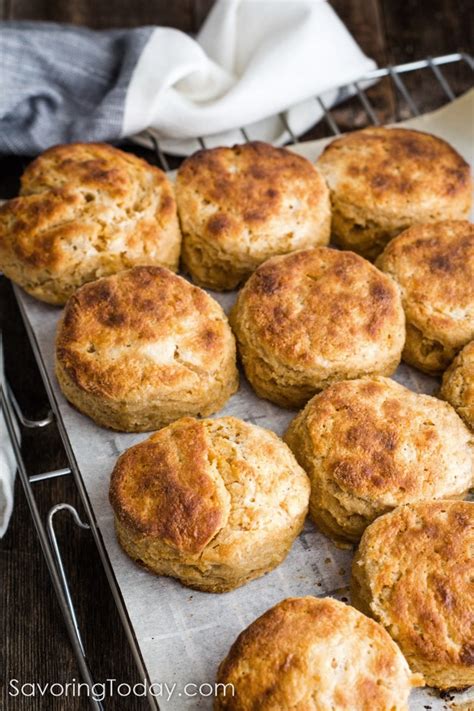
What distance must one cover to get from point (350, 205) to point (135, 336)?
107 cm

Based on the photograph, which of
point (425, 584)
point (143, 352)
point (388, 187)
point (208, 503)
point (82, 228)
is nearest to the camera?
point (425, 584)

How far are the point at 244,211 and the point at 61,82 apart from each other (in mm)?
1518

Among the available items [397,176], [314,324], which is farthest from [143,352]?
[397,176]

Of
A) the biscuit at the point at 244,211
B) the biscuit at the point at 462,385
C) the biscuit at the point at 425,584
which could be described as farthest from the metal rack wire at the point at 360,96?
the biscuit at the point at 425,584

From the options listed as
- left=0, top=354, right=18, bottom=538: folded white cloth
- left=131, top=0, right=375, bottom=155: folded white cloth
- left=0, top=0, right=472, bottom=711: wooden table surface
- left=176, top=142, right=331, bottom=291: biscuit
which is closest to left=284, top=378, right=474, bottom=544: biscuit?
left=176, top=142, right=331, bottom=291: biscuit

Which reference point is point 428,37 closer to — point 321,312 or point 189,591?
point 321,312

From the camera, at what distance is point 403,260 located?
133 inches

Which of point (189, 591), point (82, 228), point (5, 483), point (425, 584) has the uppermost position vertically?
point (82, 228)

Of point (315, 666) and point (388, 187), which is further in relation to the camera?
point (388, 187)

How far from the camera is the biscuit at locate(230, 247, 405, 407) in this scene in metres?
3.09

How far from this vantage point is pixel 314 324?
3.12 m

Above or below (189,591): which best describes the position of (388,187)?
above

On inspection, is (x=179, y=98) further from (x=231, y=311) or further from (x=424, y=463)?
(x=424, y=463)

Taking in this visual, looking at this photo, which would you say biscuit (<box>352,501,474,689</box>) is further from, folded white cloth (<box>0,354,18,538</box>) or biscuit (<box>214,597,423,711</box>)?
folded white cloth (<box>0,354,18,538</box>)
